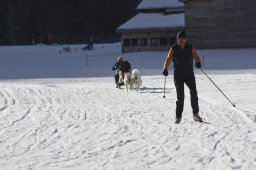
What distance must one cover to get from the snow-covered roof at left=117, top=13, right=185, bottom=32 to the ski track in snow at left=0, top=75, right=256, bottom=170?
32.5 m

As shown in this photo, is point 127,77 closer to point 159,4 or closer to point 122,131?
point 122,131

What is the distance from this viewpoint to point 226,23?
44875mm

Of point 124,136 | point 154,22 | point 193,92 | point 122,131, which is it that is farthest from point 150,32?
point 124,136

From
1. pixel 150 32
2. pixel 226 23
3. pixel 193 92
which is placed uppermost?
pixel 226 23

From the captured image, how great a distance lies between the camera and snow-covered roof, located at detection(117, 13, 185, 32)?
1893 inches

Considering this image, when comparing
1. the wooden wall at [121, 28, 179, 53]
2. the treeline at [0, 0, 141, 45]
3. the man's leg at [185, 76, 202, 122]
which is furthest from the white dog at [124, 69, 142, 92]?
the treeline at [0, 0, 141, 45]

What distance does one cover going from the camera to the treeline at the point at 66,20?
7231cm

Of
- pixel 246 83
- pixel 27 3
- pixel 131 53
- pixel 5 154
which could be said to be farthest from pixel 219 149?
pixel 27 3

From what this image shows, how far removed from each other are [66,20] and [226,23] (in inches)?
1436

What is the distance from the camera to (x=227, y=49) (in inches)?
1772

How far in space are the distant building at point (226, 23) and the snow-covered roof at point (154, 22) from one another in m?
2.78

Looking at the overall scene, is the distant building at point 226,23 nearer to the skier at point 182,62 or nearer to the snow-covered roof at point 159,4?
the snow-covered roof at point 159,4

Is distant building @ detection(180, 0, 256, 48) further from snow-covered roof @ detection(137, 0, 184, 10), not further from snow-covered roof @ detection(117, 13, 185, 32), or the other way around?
snow-covered roof @ detection(137, 0, 184, 10)

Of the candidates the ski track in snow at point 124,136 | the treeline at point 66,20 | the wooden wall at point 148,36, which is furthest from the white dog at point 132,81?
the treeline at point 66,20
